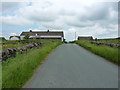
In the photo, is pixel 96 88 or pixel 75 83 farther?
pixel 75 83

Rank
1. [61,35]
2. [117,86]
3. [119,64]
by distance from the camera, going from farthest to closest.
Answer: [61,35] < [119,64] < [117,86]

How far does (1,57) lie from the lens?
12836 mm

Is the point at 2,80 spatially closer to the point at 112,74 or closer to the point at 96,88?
the point at 96,88

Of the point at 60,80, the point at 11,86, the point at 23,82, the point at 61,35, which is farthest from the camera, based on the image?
the point at 61,35

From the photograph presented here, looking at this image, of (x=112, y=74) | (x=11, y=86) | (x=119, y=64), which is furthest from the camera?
(x=119, y=64)

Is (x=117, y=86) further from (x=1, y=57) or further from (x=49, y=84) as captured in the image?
(x=1, y=57)

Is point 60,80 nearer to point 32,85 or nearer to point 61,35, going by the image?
point 32,85

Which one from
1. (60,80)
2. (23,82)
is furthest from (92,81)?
(23,82)

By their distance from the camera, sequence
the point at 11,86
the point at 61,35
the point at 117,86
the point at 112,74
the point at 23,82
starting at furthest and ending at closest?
the point at 61,35 < the point at 112,74 < the point at 23,82 < the point at 117,86 < the point at 11,86

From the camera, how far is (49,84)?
Result: 788 cm

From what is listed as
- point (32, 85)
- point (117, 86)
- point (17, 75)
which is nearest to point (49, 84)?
point (32, 85)

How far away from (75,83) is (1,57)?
6.68 metres

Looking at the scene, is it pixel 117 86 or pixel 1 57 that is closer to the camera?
pixel 117 86

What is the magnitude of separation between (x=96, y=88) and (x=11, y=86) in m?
3.07
